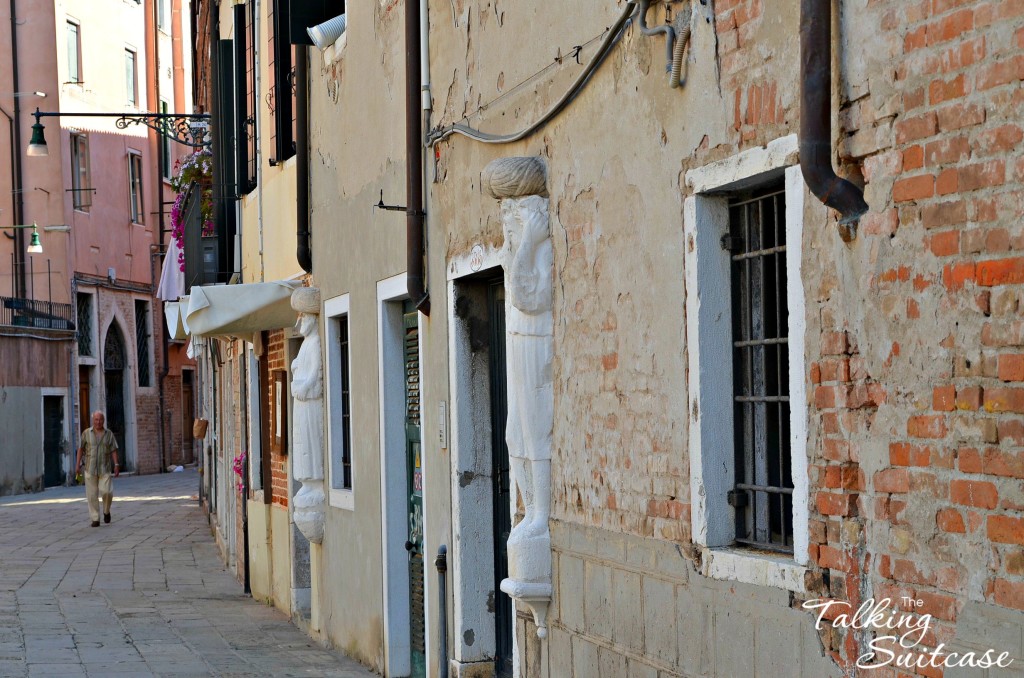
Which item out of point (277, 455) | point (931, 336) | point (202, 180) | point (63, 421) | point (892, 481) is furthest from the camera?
point (63, 421)

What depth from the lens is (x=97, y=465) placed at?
78.5 feet

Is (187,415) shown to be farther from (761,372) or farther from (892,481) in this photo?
(892,481)

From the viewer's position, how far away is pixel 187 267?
18266mm

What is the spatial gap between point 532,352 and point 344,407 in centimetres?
506

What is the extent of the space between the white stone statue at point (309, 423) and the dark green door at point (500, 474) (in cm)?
383

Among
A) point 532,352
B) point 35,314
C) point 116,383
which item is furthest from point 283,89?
point 116,383

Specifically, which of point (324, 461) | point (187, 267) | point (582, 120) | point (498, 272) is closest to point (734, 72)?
point (582, 120)

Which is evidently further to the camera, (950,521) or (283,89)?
(283,89)

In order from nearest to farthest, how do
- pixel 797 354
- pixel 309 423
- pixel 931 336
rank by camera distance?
pixel 931 336 → pixel 797 354 → pixel 309 423

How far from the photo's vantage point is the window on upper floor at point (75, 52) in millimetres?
39312

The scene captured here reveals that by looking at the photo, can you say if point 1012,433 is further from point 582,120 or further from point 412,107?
point 412,107

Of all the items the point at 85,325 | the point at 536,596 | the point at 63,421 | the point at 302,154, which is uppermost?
the point at 302,154

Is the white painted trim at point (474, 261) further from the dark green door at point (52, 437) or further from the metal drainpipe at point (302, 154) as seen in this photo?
the dark green door at point (52, 437)

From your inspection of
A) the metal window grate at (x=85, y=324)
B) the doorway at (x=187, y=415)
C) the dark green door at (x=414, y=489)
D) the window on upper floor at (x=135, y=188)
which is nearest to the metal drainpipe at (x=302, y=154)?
the dark green door at (x=414, y=489)
